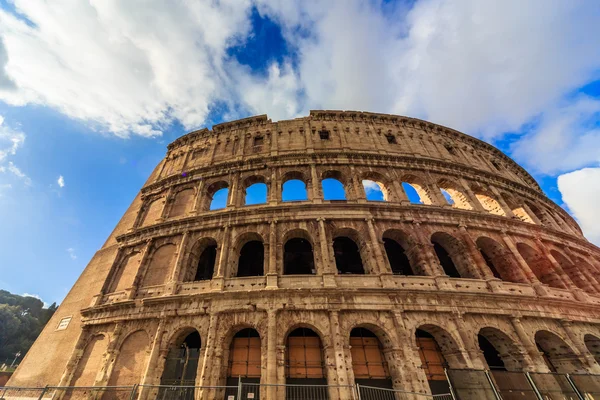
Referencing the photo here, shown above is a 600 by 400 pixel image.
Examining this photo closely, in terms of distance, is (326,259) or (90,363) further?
(326,259)

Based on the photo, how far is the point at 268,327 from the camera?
10.4 meters

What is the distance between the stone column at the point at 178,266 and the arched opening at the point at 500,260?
54.9 ft

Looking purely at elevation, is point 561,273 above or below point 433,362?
above

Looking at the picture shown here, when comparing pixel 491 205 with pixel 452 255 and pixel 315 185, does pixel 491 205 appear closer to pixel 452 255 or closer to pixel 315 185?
pixel 452 255

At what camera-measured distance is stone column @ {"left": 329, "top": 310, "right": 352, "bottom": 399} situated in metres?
9.08

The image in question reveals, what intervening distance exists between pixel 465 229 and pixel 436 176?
15.7 ft

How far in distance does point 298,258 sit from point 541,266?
46.6ft

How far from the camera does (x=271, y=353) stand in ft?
32.4

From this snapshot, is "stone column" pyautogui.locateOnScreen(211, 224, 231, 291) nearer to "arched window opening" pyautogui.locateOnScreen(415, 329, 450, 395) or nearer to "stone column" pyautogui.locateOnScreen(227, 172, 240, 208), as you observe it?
"stone column" pyautogui.locateOnScreen(227, 172, 240, 208)

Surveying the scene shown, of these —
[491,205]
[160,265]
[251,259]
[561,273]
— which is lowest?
[561,273]

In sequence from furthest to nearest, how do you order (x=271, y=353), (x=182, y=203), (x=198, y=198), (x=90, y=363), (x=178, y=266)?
(x=182, y=203) → (x=198, y=198) → (x=178, y=266) → (x=90, y=363) → (x=271, y=353)

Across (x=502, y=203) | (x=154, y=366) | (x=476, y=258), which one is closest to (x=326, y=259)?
(x=476, y=258)

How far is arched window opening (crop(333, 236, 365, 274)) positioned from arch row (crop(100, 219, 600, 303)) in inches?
2.2

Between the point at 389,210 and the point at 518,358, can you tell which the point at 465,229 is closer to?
the point at 389,210
